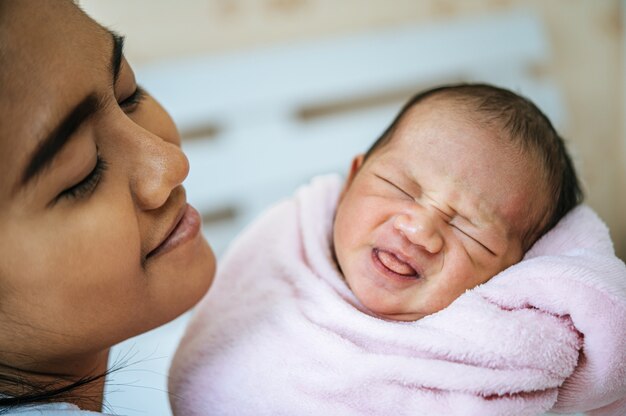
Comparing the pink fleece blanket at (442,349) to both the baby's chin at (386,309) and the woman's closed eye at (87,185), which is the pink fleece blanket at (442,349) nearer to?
the baby's chin at (386,309)

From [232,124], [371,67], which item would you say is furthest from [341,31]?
[232,124]

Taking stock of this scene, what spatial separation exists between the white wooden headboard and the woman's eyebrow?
3.27 feet

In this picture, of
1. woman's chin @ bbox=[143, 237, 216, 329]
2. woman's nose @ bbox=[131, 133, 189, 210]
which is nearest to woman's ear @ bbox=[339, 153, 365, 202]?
woman's chin @ bbox=[143, 237, 216, 329]

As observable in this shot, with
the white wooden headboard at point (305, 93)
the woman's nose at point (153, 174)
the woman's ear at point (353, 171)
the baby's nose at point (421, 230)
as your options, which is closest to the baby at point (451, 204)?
the baby's nose at point (421, 230)

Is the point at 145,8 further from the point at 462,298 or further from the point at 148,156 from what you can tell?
the point at 462,298

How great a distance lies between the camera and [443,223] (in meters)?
0.97

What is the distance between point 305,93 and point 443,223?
39.2 inches

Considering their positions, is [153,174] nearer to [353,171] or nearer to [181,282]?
[181,282]

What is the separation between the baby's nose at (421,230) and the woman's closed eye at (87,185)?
0.46 metres

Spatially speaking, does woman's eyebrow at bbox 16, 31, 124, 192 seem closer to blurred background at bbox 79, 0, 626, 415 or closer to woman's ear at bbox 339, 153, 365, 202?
woman's ear at bbox 339, 153, 365, 202

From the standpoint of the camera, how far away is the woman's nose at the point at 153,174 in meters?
0.80

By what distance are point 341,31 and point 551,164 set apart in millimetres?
1163

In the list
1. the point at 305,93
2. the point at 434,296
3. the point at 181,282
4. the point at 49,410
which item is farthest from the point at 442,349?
the point at 305,93

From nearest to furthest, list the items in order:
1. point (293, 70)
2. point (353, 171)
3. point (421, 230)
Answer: point (421, 230) → point (353, 171) → point (293, 70)
